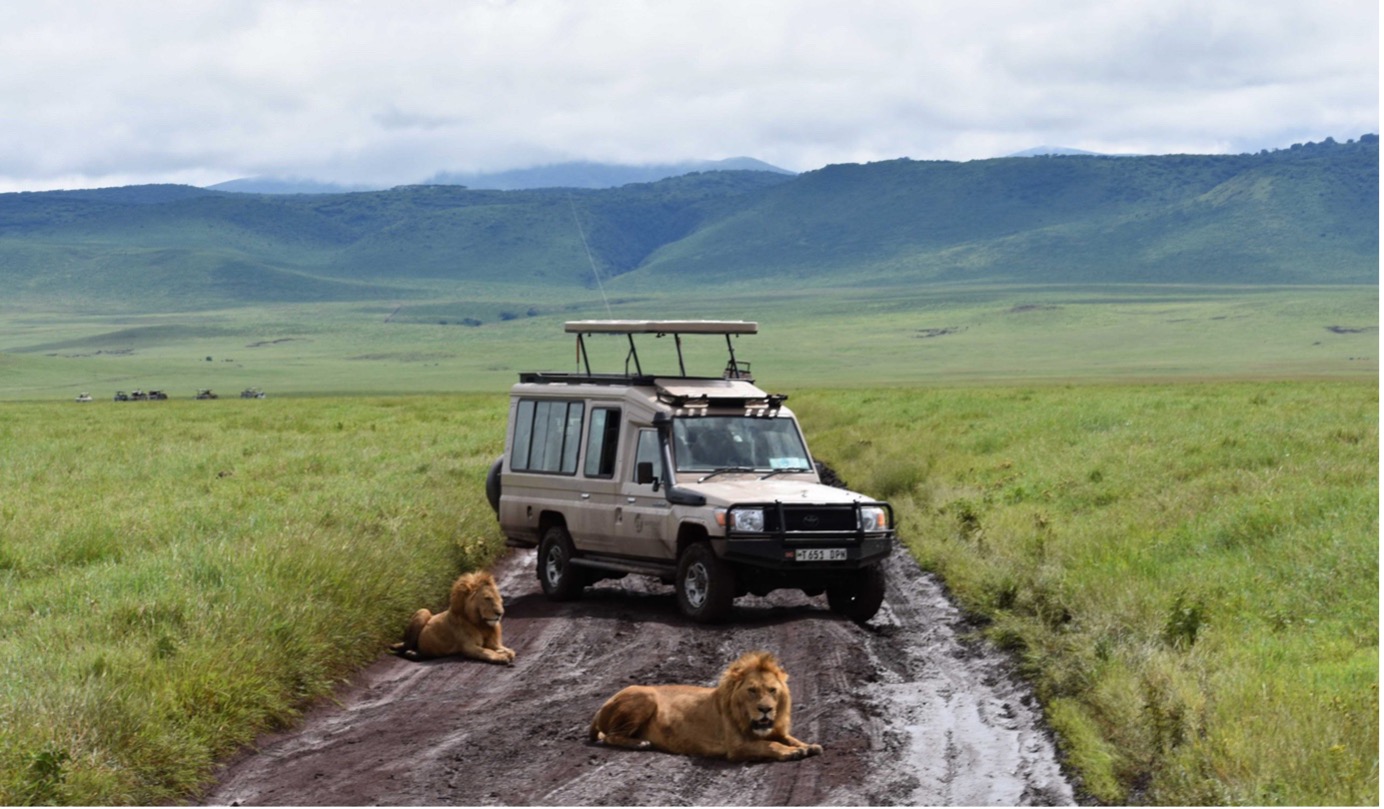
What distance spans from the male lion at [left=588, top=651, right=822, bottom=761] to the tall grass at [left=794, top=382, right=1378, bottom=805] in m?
1.72

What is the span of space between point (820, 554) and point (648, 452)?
226 centimetres

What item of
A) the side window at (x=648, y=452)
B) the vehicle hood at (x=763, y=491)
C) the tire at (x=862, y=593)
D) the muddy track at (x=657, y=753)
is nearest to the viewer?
the muddy track at (x=657, y=753)

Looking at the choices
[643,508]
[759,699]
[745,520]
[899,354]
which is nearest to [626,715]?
[759,699]

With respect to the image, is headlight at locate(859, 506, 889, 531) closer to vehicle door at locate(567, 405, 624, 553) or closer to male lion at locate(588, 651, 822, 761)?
vehicle door at locate(567, 405, 624, 553)

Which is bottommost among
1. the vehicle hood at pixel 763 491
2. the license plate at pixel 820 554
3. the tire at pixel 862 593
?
the tire at pixel 862 593

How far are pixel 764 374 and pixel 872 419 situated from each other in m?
88.2

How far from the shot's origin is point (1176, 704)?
9.59 m

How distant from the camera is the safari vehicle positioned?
14.1 metres

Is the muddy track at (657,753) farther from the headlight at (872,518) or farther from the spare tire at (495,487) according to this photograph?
the spare tire at (495,487)

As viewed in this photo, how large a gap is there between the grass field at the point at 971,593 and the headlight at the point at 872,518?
1297mm

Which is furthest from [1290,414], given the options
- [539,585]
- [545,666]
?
[545,666]

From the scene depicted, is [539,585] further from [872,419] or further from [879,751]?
[872,419]

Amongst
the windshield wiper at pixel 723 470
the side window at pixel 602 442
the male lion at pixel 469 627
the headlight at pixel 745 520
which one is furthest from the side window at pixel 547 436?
the male lion at pixel 469 627

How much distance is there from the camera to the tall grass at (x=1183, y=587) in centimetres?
873
